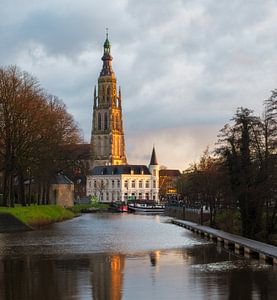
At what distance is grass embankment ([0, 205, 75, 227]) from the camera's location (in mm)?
61519

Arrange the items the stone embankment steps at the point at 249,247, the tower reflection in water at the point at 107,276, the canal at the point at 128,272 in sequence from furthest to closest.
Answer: the stone embankment steps at the point at 249,247, the canal at the point at 128,272, the tower reflection in water at the point at 107,276

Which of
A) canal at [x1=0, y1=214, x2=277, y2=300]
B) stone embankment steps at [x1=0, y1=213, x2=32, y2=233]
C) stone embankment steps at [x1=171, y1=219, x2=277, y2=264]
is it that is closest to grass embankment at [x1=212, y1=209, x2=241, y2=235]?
stone embankment steps at [x1=171, y1=219, x2=277, y2=264]

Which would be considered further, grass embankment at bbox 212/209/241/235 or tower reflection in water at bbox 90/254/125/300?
grass embankment at bbox 212/209/241/235

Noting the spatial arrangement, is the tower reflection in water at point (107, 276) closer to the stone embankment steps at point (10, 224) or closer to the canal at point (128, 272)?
the canal at point (128, 272)

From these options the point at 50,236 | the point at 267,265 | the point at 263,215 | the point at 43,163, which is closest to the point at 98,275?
the point at 267,265

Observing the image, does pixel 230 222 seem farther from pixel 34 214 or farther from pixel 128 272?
pixel 128 272

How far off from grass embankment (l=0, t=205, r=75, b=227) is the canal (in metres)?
18.4

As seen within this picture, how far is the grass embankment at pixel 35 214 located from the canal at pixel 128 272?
60.5ft

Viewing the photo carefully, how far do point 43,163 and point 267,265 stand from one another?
40386 mm

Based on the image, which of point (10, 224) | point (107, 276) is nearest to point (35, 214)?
point (10, 224)

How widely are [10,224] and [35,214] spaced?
9712 millimetres

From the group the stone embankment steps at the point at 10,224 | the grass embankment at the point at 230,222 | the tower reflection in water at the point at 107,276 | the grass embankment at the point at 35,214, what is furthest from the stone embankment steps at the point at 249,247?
the grass embankment at the point at 35,214

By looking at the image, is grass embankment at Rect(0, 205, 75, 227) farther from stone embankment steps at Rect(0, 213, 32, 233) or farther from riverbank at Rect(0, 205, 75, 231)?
stone embankment steps at Rect(0, 213, 32, 233)

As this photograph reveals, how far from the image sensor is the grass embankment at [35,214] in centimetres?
6152
